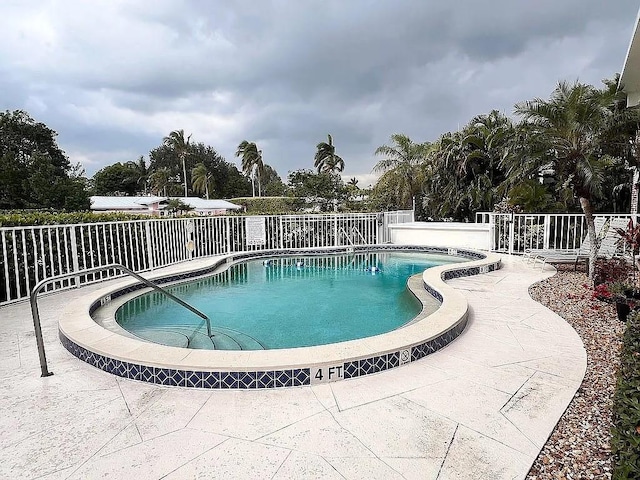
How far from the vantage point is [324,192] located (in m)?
20.0

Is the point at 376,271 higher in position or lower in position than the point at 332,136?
lower

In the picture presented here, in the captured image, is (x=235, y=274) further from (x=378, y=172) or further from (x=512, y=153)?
(x=378, y=172)

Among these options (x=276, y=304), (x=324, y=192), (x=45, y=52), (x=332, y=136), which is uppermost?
(x=332, y=136)

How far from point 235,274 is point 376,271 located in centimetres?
375

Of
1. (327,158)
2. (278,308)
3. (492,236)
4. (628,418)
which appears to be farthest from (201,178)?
(628,418)

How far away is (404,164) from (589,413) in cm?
1995

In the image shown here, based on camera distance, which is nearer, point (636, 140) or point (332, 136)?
point (636, 140)

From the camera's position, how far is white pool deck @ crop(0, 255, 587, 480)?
6.61 feet

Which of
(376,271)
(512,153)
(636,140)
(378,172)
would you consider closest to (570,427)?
(512,153)

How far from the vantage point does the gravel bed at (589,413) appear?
200 cm

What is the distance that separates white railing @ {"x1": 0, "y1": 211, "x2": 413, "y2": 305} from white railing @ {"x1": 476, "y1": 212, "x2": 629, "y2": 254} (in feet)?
13.8

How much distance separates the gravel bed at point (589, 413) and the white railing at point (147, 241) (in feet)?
22.6

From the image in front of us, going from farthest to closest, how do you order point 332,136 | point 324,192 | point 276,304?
point 332,136 → point 324,192 → point 276,304

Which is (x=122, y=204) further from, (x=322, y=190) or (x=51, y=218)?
(x=51, y=218)
